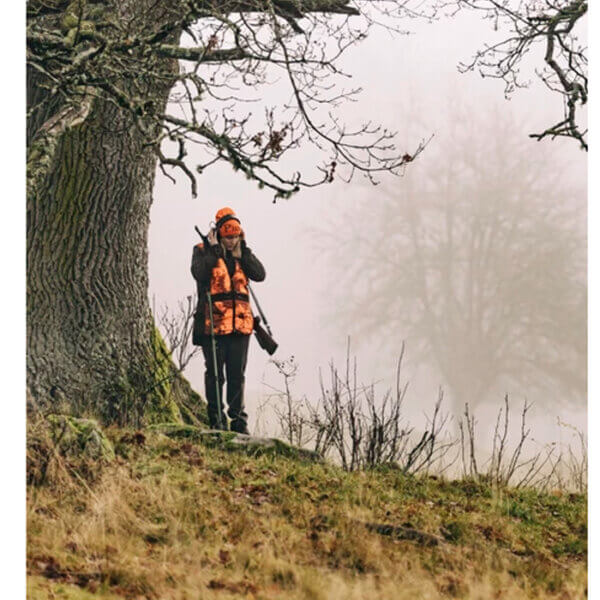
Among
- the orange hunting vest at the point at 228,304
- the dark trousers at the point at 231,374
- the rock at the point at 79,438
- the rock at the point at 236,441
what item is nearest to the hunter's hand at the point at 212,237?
the orange hunting vest at the point at 228,304

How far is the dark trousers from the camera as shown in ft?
25.1

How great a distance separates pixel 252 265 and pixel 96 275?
1.44 metres

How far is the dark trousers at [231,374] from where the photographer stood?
765cm

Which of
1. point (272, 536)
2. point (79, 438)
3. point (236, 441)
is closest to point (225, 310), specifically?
point (236, 441)

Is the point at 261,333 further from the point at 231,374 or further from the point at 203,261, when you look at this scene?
the point at 203,261

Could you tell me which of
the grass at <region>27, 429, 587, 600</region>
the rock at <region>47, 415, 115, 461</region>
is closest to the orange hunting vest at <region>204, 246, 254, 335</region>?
the grass at <region>27, 429, 587, 600</region>

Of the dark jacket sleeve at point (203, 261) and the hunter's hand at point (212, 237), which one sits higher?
the hunter's hand at point (212, 237)

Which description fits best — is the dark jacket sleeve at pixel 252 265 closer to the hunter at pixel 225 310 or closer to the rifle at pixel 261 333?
the hunter at pixel 225 310

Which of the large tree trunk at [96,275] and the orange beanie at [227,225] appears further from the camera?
the large tree trunk at [96,275]

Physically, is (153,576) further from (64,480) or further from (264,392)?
(264,392)

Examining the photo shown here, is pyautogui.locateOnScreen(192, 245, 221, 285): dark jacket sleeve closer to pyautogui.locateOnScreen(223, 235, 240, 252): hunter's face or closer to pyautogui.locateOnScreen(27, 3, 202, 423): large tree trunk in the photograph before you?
pyautogui.locateOnScreen(223, 235, 240, 252): hunter's face

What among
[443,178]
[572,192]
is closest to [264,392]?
[443,178]

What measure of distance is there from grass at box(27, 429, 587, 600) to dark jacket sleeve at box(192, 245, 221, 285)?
54.8 inches

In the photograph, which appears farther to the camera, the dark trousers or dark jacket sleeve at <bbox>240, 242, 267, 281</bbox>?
the dark trousers
